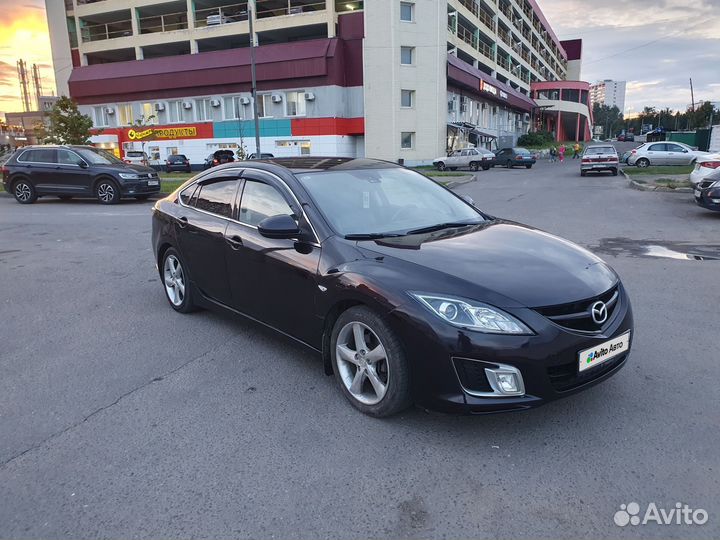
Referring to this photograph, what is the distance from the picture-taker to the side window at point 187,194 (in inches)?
212

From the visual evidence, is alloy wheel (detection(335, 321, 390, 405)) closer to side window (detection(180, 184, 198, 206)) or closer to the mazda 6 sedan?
the mazda 6 sedan

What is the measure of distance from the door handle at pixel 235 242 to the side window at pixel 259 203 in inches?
6.0

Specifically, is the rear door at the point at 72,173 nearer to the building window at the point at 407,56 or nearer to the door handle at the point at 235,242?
the door handle at the point at 235,242

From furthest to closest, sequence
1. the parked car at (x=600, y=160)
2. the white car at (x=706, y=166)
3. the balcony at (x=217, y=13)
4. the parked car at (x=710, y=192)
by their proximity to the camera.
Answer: the balcony at (x=217, y=13) < the parked car at (x=600, y=160) < the white car at (x=706, y=166) < the parked car at (x=710, y=192)

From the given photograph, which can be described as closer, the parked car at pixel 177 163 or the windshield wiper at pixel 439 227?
the windshield wiper at pixel 439 227

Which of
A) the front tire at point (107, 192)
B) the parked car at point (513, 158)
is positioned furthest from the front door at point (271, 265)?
the parked car at point (513, 158)

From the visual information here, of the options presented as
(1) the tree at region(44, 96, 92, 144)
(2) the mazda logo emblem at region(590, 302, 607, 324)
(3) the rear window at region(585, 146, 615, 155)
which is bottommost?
(2) the mazda logo emblem at region(590, 302, 607, 324)

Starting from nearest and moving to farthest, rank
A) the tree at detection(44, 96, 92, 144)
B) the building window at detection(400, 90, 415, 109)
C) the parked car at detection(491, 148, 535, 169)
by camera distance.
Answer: the tree at detection(44, 96, 92, 144) → the parked car at detection(491, 148, 535, 169) → the building window at detection(400, 90, 415, 109)

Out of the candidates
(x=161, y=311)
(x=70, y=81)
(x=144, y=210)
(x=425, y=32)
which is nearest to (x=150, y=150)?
(x=70, y=81)

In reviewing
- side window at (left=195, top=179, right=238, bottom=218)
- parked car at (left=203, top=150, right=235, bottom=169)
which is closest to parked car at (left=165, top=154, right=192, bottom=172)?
parked car at (left=203, top=150, right=235, bottom=169)

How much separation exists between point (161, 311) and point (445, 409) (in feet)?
12.6

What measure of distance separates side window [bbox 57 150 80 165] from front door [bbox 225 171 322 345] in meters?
14.5

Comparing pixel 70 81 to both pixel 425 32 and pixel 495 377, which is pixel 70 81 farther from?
pixel 495 377

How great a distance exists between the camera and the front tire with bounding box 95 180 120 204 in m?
16.5
